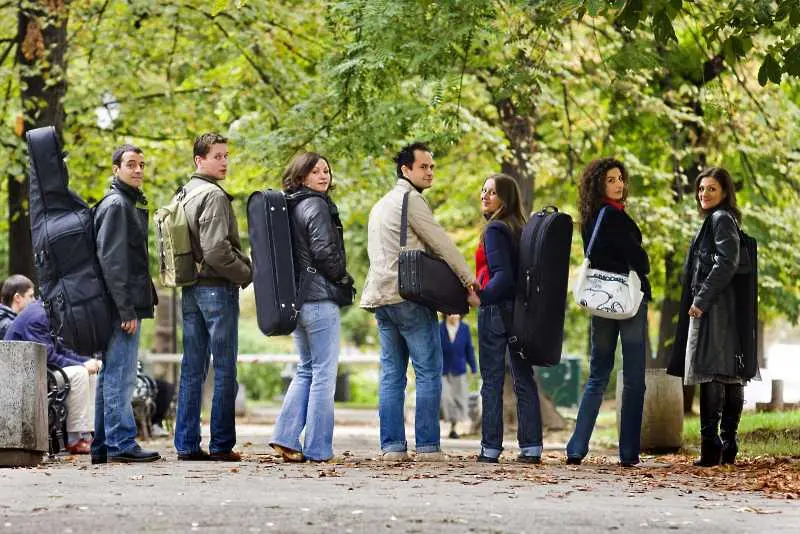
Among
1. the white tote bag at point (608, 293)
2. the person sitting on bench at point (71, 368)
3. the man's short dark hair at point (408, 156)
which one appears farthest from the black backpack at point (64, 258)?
the white tote bag at point (608, 293)

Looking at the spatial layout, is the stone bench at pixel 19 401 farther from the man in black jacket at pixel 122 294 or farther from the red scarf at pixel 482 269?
the red scarf at pixel 482 269

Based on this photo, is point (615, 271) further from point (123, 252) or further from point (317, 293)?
point (123, 252)

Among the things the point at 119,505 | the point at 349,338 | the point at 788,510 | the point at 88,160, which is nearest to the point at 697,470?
the point at 788,510

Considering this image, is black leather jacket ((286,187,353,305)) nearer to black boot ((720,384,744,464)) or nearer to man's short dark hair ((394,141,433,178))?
man's short dark hair ((394,141,433,178))

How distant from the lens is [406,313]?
11195 mm

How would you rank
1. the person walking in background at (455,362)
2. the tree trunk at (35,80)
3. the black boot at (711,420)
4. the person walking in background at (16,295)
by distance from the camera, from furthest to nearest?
the person walking in background at (455,362), the tree trunk at (35,80), the person walking in background at (16,295), the black boot at (711,420)

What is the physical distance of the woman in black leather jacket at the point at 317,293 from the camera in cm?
1095

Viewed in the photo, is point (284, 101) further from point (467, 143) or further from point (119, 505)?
point (119, 505)

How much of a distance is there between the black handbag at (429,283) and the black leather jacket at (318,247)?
0.41 m

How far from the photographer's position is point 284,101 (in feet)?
66.3

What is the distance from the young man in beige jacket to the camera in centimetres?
1120

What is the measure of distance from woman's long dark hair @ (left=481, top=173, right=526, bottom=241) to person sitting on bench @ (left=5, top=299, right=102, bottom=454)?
4482mm

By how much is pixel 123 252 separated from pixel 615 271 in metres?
3.44

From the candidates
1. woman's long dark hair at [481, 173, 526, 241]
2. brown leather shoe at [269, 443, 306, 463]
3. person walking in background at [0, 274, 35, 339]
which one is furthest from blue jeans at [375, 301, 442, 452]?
person walking in background at [0, 274, 35, 339]
